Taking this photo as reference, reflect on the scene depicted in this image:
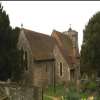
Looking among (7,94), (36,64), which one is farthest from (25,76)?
(7,94)

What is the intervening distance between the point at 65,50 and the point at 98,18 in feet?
26.2

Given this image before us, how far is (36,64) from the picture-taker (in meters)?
46.2

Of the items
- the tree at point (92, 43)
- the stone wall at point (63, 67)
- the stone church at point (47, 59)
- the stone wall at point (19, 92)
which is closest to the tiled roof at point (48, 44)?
the stone church at point (47, 59)

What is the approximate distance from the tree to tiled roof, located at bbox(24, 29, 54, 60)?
5.57 m

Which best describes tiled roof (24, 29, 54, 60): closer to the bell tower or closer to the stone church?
the stone church

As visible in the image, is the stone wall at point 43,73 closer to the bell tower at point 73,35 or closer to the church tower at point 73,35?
the church tower at point 73,35

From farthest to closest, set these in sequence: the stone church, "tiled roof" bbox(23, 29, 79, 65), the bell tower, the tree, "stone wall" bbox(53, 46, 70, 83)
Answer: the bell tower
"stone wall" bbox(53, 46, 70, 83)
the tree
"tiled roof" bbox(23, 29, 79, 65)
the stone church

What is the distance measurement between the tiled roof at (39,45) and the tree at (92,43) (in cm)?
557

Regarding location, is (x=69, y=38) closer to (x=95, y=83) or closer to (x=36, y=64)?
(x=36, y=64)

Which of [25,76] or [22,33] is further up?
[22,33]

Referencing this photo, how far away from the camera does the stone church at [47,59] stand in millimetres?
46094

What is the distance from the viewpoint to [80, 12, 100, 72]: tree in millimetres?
47000

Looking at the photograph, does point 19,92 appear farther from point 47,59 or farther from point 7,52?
point 47,59

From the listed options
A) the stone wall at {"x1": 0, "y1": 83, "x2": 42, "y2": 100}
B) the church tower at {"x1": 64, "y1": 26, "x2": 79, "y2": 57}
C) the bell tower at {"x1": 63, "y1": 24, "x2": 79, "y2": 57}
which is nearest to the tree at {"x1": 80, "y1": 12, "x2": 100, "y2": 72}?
the church tower at {"x1": 64, "y1": 26, "x2": 79, "y2": 57}
